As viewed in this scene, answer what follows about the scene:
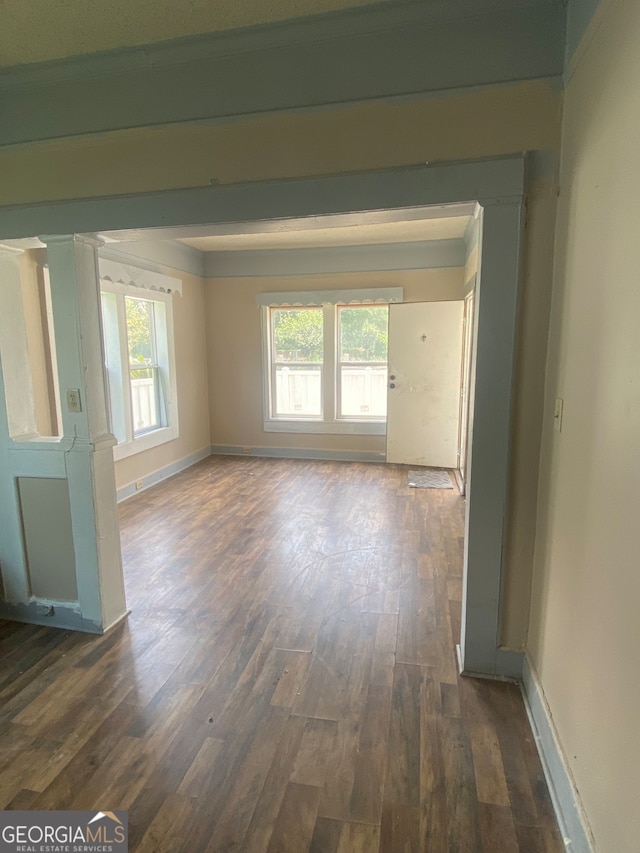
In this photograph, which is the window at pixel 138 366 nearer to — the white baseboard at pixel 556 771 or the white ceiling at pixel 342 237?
the white ceiling at pixel 342 237

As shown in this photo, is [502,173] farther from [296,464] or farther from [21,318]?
[296,464]

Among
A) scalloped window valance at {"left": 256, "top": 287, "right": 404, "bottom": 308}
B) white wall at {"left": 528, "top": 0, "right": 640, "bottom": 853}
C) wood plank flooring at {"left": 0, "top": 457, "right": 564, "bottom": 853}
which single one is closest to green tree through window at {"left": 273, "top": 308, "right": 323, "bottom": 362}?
scalloped window valance at {"left": 256, "top": 287, "right": 404, "bottom": 308}

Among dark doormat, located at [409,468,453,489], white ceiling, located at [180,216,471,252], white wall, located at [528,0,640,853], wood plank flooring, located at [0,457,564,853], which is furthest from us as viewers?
dark doormat, located at [409,468,453,489]

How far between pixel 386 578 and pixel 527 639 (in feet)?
3.35

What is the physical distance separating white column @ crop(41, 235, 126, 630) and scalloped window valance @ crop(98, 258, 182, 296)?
1.61 meters

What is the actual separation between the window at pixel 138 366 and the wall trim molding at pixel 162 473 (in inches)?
12.5

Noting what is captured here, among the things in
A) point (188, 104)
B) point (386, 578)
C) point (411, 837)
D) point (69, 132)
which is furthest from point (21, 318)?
point (411, 837)

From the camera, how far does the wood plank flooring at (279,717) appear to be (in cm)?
138

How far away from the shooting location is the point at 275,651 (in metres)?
2.16

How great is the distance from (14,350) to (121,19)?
4.99 ft

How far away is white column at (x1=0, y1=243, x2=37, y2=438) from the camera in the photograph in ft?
7.33

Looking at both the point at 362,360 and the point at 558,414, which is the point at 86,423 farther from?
the point at 362,360

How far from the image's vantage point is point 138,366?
4633 mm

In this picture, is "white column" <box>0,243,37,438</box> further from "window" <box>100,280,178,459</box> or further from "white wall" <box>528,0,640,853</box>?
"white wall" <box>528,0,640,853</box>
